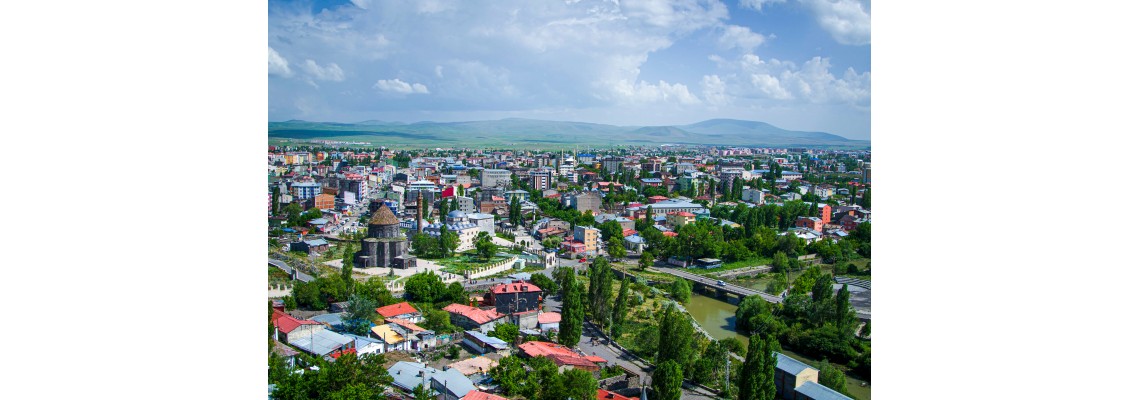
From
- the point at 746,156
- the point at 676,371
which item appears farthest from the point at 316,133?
the point at 746,156

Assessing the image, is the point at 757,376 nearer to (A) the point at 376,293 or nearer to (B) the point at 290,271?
(A) the point at 376,293

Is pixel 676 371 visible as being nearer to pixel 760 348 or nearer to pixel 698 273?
pixel 760 348

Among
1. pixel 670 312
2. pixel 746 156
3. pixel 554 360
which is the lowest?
pixel 554 360

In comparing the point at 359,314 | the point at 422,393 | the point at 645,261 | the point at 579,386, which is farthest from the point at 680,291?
the point at 422,393

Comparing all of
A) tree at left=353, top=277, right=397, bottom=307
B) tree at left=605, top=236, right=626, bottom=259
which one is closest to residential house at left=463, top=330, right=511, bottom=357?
tree at left=353, top=277, right=397, bottom=307

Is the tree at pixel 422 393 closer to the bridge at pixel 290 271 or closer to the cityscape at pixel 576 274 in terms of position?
the cityscape at pixel 576 274

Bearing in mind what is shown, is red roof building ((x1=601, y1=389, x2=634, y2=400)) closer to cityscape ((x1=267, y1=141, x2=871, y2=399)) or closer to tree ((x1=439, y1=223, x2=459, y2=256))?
cityscape ((x1=267, y1=141, x2=871, y2=399))
